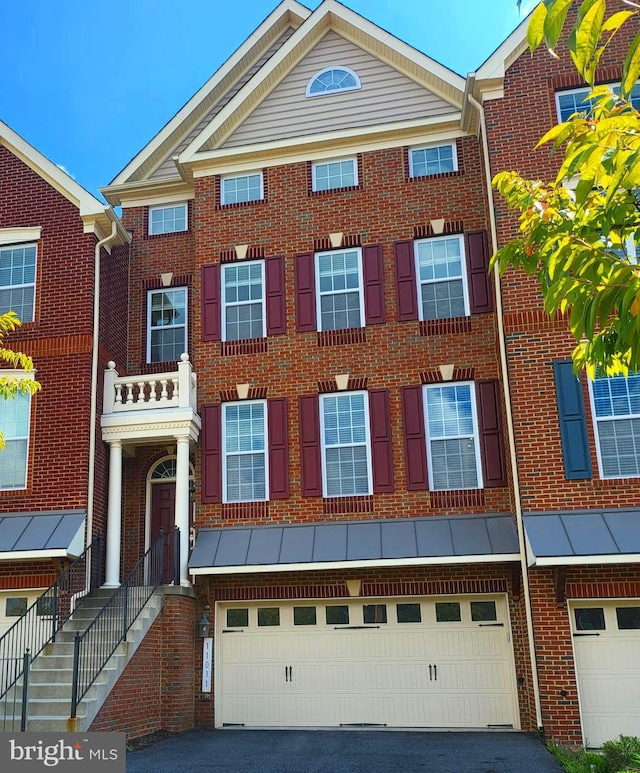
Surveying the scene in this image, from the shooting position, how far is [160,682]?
13.0 meters

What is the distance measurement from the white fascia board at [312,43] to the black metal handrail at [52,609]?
8239 millimetres

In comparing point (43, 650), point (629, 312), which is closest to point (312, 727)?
point (43, 650)

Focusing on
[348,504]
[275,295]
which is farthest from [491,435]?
[275,295]

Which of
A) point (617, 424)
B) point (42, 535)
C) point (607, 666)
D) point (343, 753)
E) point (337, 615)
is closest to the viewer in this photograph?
point (343, 753)

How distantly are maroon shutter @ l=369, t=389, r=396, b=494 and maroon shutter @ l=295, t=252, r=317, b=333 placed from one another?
1887mm

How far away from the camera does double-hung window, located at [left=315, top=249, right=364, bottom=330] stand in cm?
1559

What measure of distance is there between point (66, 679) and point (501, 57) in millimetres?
12524

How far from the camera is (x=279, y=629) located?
14.3 m

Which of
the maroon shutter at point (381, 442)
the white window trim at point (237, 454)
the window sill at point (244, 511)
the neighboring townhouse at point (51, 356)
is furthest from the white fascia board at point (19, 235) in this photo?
the maroon shutter at point (381, 442)

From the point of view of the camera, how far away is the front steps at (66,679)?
35.0 feet

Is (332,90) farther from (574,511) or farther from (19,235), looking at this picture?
(574,511)

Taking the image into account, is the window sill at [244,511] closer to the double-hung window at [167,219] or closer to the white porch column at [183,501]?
the white porch column at [183,501]

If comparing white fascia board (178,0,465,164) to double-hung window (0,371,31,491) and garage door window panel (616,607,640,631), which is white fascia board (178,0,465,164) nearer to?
double-hung window (0,371,31,491)

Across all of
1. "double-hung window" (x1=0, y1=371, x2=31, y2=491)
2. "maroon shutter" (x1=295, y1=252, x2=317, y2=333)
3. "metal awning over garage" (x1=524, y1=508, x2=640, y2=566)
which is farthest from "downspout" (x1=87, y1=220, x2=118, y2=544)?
"metal awning over garage" (x1=524, y1=508, x2=640, y2=566)
